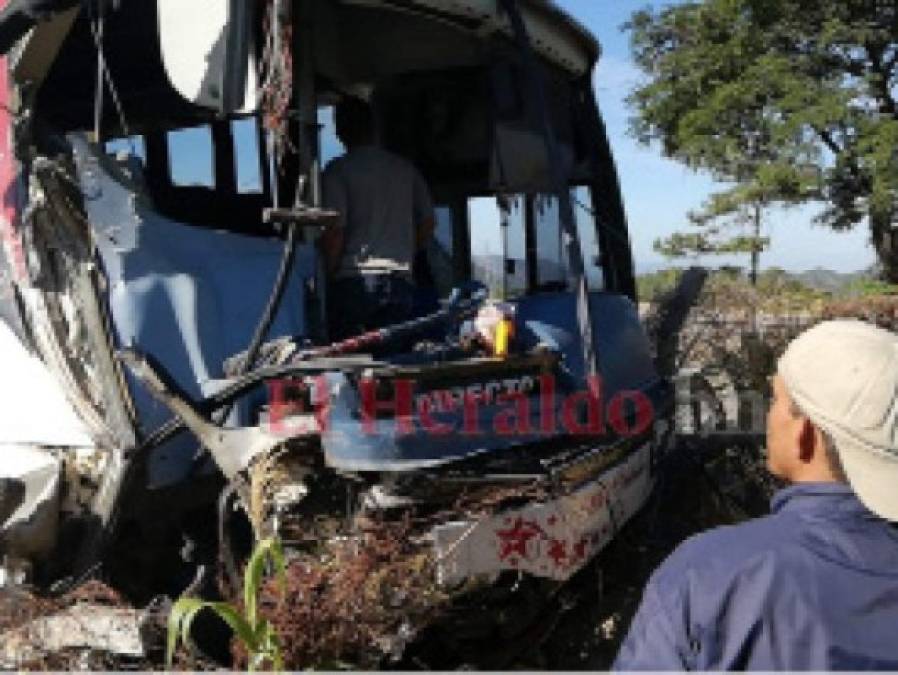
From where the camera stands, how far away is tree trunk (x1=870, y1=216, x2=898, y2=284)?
26569 mm

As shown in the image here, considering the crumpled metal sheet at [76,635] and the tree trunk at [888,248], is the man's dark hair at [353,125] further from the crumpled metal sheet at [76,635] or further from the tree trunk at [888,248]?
the tree trunk at [888,248]

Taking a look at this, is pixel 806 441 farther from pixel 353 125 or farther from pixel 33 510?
pixel 353 125

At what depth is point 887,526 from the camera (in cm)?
165

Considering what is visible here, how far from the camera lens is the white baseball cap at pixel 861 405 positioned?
5.26 feet

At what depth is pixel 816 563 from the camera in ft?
5.23

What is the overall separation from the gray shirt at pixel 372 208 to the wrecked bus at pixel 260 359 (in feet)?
0.64

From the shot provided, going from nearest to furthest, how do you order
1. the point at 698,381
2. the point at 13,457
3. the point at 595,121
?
1. the point at 13,457
2. the point at 595,121
3. the point at 698,381

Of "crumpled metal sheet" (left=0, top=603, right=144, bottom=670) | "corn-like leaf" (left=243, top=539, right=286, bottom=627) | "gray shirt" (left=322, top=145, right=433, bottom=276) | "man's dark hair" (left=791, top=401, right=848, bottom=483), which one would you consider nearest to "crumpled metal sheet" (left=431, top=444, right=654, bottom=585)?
"corn-like leaf" (left=243, top=539, right=286, bottom=627)

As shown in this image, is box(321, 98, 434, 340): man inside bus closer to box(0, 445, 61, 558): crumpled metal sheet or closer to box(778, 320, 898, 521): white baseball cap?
box(0, 445, 61, 558): crumpled metal sheet

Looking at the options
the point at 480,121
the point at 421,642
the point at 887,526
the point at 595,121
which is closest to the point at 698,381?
the point at 595,121

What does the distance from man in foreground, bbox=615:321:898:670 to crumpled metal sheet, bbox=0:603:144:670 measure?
2.22 meters

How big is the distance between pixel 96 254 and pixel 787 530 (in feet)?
10.2

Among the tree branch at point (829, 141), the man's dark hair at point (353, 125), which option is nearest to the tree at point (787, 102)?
the tree branch at point (829, 141)

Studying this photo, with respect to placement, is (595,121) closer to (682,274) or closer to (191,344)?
(682,274)
